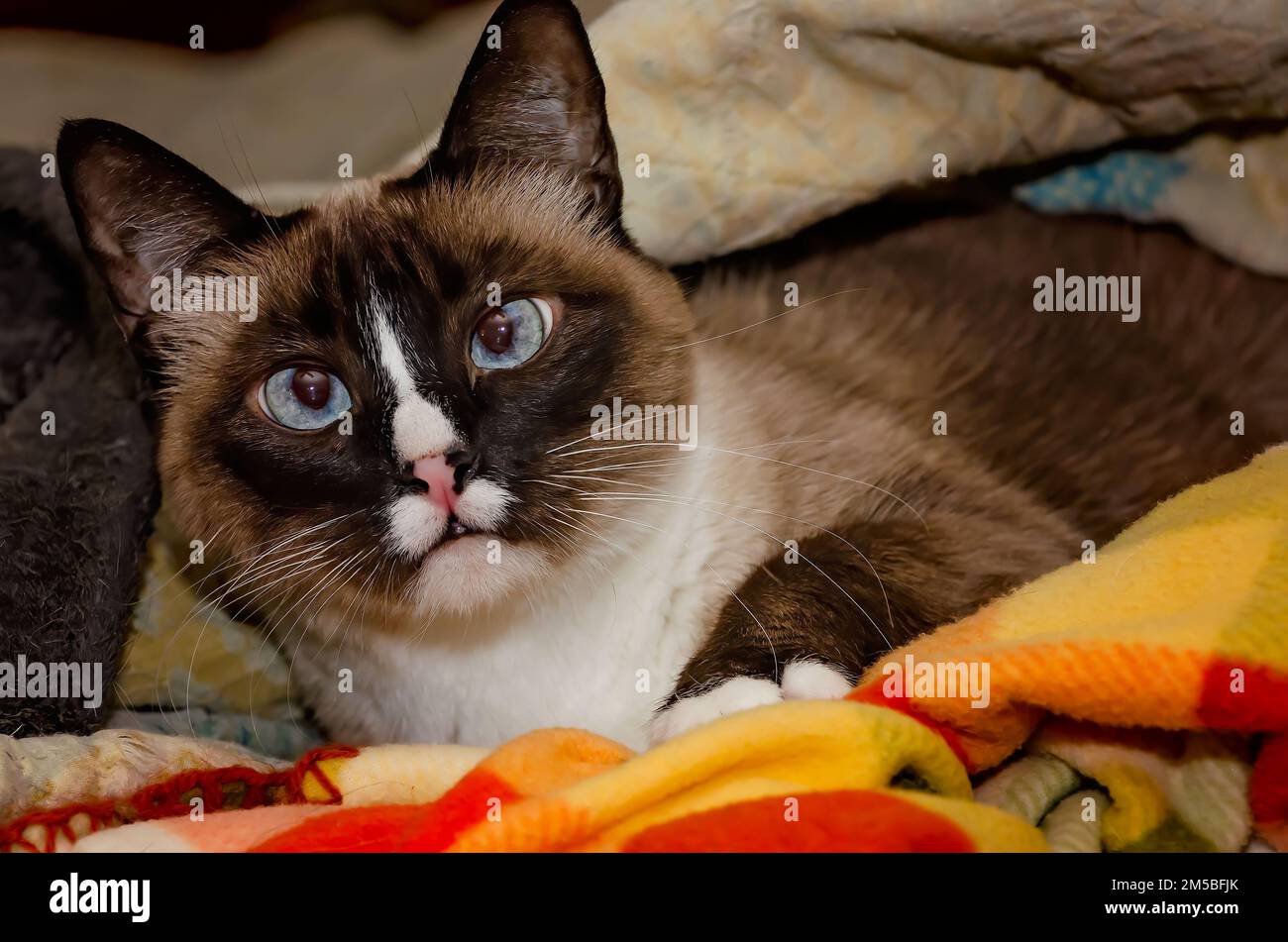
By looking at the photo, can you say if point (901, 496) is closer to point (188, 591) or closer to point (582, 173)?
point (582, 173)

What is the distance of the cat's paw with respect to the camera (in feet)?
5.18

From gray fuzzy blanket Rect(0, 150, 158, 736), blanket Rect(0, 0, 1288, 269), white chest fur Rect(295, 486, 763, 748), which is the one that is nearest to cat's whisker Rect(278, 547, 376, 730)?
white chest fur Rect(295, 486, 763, 748)

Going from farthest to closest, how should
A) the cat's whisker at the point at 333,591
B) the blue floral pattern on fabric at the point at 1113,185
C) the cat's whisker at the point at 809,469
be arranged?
the blue floral pattern on fabric at the point at 1113,185, the cat's whisker at the point at 809,469, the cat's whisker at the point at 333,591

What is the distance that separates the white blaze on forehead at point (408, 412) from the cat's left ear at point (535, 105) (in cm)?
43

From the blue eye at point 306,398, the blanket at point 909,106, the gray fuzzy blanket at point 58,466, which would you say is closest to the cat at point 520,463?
the blue eye at point 306,398

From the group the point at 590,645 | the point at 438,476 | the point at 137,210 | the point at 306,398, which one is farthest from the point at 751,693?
the point at 137,210

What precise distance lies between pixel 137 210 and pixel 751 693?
1.27m

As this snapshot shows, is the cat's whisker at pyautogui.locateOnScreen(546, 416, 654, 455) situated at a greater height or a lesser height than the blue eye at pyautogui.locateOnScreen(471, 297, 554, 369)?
lesser

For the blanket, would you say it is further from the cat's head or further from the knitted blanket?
the knitted blanket

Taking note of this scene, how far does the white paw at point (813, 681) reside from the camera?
157cm

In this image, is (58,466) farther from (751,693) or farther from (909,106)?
(909,106)

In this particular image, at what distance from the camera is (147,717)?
2160mm

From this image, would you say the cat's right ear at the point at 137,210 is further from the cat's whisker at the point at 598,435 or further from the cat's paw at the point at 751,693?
the cat's paw at the point at 751,693
